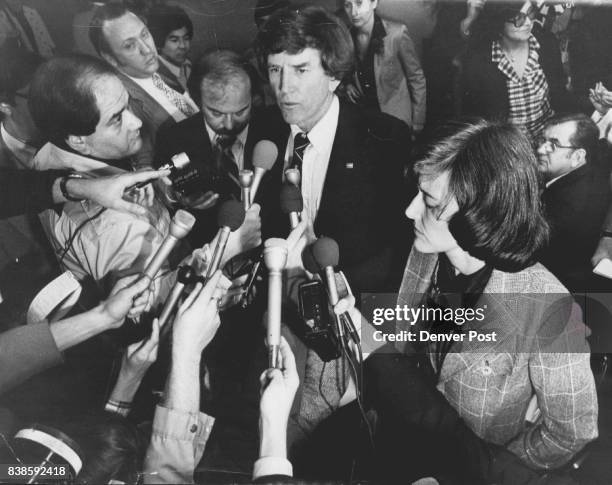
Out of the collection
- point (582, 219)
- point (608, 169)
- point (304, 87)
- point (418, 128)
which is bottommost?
point (582, 219)

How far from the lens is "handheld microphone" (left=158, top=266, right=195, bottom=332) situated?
5.07 ft

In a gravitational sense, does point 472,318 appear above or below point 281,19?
below

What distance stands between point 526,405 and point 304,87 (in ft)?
3.60

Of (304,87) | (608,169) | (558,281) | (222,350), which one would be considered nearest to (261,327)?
(222,350)

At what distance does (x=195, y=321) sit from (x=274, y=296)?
0.24 m

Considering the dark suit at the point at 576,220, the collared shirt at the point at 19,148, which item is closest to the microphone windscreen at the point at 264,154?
the collared shirt at the point at 19,148

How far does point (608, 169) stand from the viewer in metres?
1.60

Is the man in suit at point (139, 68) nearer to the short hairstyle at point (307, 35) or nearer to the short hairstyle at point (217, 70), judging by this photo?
the short hairstyle at point (217, 70)

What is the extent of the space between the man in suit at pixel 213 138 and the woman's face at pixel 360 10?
37 cm

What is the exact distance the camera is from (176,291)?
157cm

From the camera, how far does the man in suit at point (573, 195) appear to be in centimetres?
154

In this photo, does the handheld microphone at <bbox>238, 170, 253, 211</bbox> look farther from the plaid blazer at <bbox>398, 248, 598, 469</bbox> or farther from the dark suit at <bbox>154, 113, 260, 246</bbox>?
the plaid blazer at <bbox>398, 248, 598, 469</bbox>

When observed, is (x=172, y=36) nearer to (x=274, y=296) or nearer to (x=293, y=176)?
(x=293, y=176)

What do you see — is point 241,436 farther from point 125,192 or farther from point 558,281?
point 558,281
